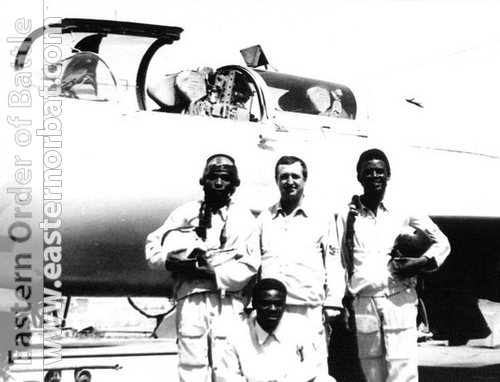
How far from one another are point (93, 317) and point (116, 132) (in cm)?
2228

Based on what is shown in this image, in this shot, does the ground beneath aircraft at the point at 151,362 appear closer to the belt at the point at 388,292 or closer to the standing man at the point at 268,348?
the standing man at the point at 268,348

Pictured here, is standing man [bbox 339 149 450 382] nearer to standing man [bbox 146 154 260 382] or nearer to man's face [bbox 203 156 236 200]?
standing man [bbox 146 154 260 382]

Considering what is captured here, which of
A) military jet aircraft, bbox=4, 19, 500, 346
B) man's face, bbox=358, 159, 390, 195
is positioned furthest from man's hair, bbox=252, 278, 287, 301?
military jet aircraft, bbox=4, 19, 500, 346

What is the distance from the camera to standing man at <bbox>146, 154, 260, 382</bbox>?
15.3 ft

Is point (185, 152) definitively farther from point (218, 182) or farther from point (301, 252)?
point (301, 252)

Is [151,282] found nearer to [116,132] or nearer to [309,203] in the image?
[116,132]

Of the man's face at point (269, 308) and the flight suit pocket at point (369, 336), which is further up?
the man's face at point (269, 308)

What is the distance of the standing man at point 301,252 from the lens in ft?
16.1

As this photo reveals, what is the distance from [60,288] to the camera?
5715mm

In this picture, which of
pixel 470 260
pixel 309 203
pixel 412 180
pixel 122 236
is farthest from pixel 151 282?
pixel 470 260

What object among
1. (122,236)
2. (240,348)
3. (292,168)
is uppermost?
(292,168)

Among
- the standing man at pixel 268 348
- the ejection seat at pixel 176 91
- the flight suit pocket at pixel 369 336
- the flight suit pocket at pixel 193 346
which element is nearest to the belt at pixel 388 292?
the flight suit pocket at pixel 369 336

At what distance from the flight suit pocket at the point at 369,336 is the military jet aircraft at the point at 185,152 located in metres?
1.41

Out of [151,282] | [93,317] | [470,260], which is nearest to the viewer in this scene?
[151,282]
